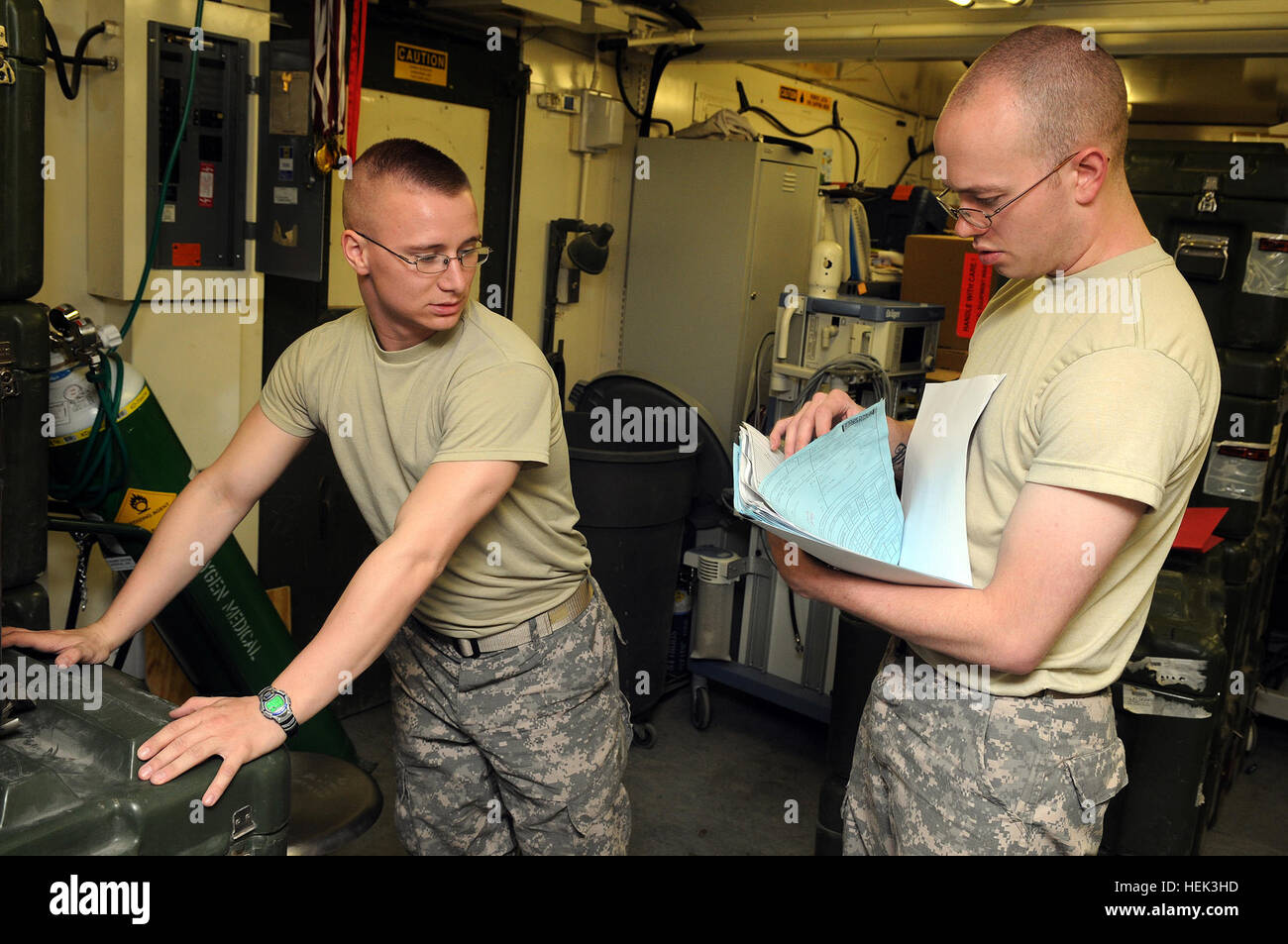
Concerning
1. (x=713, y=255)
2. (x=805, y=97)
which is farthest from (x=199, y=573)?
(x=805, y=97)

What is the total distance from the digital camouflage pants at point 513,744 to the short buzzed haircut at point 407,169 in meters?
0.79

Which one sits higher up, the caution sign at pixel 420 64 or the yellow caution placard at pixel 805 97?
the yellow caution placard at pixel 805 97

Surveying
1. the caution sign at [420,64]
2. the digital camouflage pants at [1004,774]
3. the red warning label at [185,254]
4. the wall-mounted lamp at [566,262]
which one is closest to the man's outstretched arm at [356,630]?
the digital camouflage pants at [1004,774]

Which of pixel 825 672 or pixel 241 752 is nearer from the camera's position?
pixel 241 752

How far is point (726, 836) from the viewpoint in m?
3.26

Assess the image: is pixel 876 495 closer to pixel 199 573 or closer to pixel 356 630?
pixel 356 630

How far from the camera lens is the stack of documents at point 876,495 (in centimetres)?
130

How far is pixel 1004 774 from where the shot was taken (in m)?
1.42

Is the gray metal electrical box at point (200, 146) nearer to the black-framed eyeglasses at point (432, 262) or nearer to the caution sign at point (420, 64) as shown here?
the caution sign at point (420, 64)

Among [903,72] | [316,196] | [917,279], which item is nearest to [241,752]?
[316,196]

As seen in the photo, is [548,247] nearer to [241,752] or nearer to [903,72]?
[903,72]

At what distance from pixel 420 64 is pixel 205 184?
105cm

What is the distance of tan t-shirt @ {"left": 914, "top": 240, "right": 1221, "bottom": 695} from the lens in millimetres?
1167

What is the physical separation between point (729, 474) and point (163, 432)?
177 cm
